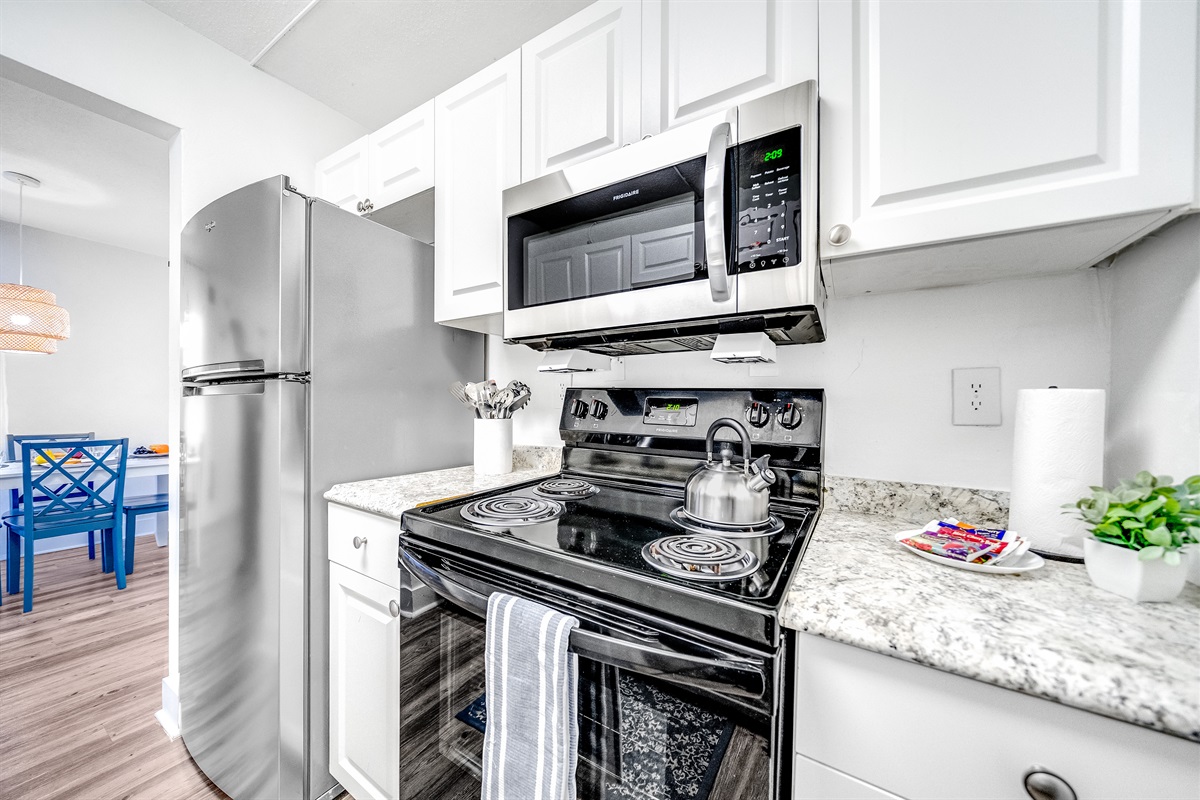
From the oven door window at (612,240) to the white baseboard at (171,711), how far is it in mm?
1937

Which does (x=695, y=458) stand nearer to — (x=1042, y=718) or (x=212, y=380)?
(x=1042, y=718)

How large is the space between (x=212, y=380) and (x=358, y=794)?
4.24 feet

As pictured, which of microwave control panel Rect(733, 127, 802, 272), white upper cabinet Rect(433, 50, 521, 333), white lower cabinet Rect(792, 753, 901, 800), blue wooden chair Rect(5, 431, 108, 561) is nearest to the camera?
white lower cabinet Rect(792, 753, 901, 800)

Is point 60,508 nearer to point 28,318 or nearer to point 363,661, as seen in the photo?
point 28,318

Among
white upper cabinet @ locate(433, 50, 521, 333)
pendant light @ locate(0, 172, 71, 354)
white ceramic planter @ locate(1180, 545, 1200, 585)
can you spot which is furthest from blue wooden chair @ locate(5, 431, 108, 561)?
white ceramic planter @ locate(1180, 545, 1200, 585)

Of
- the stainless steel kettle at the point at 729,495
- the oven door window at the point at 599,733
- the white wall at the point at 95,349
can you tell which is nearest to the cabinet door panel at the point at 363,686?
the oven door window at the point at 599,733

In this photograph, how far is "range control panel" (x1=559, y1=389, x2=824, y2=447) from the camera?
1.15 m

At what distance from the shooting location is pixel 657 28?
3.50ft

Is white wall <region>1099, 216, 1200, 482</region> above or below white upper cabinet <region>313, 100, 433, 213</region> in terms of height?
below

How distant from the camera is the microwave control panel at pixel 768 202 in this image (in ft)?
2.85

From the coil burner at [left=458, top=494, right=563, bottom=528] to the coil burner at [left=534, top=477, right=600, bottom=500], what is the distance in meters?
0.05

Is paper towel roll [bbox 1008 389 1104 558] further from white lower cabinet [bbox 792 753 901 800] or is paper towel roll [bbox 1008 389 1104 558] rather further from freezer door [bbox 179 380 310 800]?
freezer door [bbox 179 380 310 800]

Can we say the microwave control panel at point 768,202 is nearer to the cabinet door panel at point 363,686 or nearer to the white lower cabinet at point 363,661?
the white lower cabinet at point 363,661

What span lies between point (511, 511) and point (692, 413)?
578 millimetres
